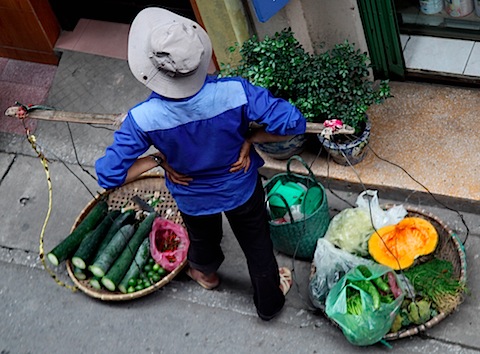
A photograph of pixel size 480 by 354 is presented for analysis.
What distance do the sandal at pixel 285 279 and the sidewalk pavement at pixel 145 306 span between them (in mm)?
54

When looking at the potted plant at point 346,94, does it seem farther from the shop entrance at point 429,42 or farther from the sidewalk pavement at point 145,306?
the shop entrance at point 429,42

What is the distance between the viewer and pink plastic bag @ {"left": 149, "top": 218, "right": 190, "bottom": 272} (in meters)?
5.50

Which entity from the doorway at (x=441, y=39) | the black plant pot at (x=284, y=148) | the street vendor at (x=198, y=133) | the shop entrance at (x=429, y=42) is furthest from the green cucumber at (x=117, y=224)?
the doorway at (x=441, y=39)

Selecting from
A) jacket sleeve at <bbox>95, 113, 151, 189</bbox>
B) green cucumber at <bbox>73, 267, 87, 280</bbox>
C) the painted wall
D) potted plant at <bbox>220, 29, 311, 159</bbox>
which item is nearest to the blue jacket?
jacket sleeve at <bbox>95, 113, 151, 189</bbox>

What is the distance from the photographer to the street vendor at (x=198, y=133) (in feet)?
12.7

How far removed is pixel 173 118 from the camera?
4031mm

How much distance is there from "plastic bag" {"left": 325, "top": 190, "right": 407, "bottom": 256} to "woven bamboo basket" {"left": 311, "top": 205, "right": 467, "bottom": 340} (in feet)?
0.38

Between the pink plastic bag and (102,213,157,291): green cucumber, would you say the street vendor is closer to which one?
the pink plastic bag

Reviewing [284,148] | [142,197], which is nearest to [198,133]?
[284,148]

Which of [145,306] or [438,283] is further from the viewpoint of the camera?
[145,306]

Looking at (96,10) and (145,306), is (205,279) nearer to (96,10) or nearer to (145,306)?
(145,306)

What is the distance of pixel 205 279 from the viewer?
5.47 meters

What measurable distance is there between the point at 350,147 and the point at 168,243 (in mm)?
1370

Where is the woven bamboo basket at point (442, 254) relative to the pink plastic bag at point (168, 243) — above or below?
below
